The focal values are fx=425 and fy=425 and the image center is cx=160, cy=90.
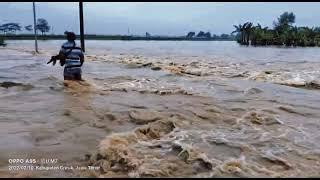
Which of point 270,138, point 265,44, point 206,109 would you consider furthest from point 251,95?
point 265,44

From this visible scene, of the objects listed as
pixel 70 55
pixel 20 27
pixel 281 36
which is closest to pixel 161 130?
pixel 70 55

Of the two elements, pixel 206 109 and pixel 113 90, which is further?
pixel 113 90

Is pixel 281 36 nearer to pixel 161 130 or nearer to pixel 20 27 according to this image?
pixel 161 130

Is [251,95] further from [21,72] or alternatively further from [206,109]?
[21,72]

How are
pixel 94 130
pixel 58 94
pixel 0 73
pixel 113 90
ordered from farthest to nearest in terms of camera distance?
1. pixel 0 73
2. pixel 113 90
3. pixel 58 94
4. pixel 94 130

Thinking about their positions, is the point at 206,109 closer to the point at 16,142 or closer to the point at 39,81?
the point at 16,142

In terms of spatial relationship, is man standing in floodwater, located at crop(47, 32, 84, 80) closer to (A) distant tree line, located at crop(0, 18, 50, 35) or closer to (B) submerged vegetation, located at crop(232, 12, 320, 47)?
(B) submerged vegetation, located at crop(232, 12, 320, 47)

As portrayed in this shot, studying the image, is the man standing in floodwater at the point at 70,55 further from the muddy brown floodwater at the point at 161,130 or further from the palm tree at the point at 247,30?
the palm tree at the point at 247,30

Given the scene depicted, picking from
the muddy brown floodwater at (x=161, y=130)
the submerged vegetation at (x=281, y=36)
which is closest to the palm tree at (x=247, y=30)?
the submerged vegetation at (x=281, y=36)

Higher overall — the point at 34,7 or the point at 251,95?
the point at 34,7

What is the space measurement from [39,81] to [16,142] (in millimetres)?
8073

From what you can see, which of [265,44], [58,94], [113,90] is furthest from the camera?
[265,44]

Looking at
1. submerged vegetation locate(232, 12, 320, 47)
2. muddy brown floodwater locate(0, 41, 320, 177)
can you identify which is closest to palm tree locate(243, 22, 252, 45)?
submerged vegetation locate(232, 12, 320, 47)

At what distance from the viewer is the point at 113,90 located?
38.2 feet
